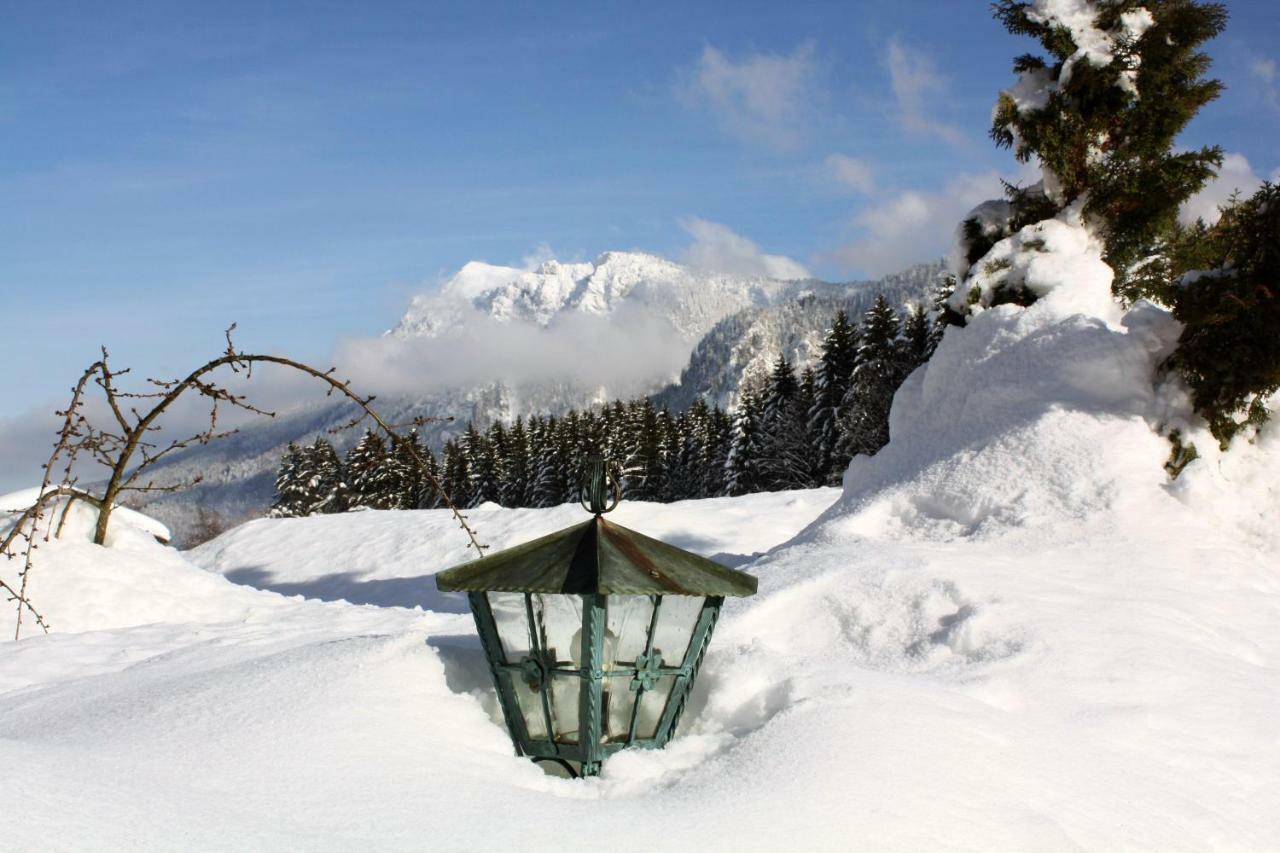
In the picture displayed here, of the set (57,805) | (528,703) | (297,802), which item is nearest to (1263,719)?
(528,703)

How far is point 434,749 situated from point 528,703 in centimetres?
62

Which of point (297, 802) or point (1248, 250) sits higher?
point (1248, 250)

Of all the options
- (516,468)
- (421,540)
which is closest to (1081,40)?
(421,540)

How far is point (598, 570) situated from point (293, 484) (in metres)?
49.7

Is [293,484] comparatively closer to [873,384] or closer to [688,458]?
[688,458]

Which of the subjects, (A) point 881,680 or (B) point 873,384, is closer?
(A) point 881,680

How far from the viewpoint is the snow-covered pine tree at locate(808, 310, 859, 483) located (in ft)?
121

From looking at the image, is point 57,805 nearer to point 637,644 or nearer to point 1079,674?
point 637,644

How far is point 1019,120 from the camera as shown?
31.4 ft

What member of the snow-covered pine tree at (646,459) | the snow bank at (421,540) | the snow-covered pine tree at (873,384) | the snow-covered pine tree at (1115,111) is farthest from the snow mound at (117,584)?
the snow-covered pine tree at (646,459)

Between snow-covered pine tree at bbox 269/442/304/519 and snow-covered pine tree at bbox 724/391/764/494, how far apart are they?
882 inches

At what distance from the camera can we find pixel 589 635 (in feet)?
11.9

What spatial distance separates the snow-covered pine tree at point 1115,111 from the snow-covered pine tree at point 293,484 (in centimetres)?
4531

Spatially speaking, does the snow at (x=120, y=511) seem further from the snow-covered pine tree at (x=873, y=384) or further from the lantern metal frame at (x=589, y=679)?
the snow-covered pine tree at (x=873, y=384)
